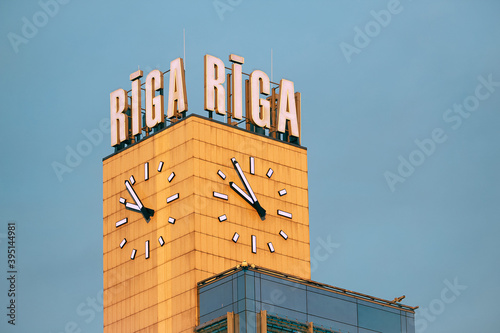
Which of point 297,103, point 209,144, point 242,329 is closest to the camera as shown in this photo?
point 242,329

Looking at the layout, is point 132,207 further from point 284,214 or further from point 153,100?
point 284,214

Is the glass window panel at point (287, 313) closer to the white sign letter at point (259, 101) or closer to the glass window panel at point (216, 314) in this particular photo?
the glass window panel at point (216, 314)

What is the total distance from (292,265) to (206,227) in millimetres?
10330

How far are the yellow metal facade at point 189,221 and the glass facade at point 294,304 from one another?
112 inches

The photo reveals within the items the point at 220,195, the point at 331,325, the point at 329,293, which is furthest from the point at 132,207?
the point at 331,325

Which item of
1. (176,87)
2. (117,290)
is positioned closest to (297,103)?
(176,87)

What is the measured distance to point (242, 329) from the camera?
144500 mm

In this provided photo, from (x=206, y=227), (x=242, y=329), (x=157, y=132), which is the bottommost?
(x=242, y=329)

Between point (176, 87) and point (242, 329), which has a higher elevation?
point (176, 87)

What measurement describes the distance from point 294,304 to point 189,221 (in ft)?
37.8

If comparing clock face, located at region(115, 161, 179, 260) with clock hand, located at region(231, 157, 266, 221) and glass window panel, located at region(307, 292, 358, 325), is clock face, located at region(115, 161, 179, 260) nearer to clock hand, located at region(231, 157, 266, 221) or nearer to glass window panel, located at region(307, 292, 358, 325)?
clock hand, located at region(231, 157, 266, 221)

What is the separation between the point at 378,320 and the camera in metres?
156

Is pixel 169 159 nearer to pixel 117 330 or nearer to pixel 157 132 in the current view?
pixel 157 132

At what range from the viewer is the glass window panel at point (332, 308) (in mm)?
151125
